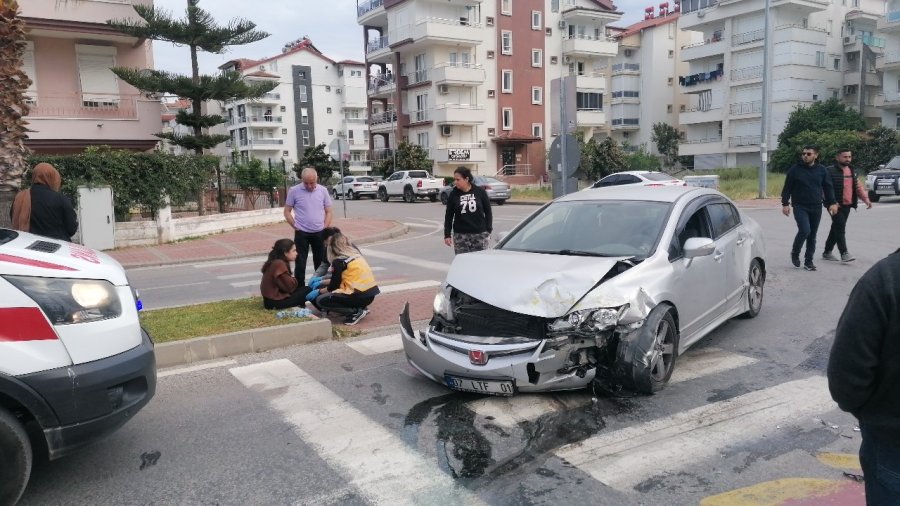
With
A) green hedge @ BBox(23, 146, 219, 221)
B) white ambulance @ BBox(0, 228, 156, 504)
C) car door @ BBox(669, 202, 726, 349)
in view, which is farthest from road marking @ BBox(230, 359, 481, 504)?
green hedge @ BBox(23, 146, 219, 221)

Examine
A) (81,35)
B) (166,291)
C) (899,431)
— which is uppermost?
(81,35)

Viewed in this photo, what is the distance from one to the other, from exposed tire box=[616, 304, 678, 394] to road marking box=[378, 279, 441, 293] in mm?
5080

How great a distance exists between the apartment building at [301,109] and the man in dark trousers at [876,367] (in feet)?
255

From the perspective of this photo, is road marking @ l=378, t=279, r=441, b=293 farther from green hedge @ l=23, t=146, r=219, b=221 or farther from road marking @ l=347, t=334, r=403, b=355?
Answer: green hedge @ l=23, t=146, r=219, b=221

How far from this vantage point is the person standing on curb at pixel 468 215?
837 centimetres

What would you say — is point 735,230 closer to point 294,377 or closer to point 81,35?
point 294,377

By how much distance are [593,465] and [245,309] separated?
5250 mm

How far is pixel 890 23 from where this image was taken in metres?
48.5

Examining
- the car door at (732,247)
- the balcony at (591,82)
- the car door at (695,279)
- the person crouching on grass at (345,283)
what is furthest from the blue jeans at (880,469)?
the balcony at (591,82)

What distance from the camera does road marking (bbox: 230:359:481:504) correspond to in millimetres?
3670

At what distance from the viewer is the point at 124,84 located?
22812mm

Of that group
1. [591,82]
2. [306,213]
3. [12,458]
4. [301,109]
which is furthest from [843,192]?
[301,109]

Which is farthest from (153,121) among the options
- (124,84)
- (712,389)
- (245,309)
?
(712,389)

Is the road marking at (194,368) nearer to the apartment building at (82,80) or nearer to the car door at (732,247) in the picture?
the car door at (732,247)
